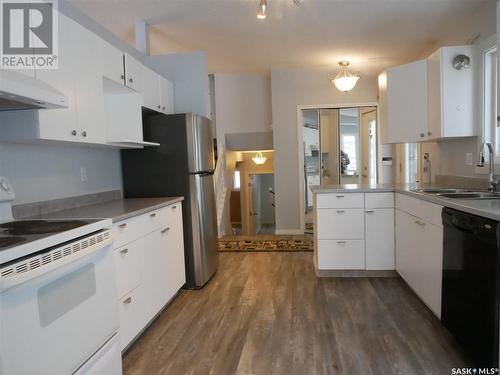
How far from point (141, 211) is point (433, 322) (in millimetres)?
2137

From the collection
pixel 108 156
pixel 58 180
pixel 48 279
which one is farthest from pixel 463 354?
pixel 108 156

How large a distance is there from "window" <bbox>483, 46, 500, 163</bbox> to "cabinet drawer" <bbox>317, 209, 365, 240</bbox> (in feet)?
3.97

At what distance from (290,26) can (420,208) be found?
2231mm

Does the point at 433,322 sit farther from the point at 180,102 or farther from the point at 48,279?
the point at 180,102

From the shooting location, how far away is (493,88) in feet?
8.89

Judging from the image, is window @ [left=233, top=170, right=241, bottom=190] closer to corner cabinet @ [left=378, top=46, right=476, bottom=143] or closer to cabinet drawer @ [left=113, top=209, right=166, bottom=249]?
corner cabinet @ [left=378, top=46, right=476, bottom=143]

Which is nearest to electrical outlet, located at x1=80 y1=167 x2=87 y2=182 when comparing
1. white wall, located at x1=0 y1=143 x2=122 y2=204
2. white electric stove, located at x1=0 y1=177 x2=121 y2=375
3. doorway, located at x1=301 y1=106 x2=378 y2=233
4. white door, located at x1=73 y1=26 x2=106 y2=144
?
white wall, located at x1=0 y1=143 x2=122 y2=204

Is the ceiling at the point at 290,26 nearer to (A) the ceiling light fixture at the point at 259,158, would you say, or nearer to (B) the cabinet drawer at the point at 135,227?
(B) the cabinet drawer at the point at 135,227

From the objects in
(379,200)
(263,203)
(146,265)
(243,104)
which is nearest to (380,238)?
(379,200)

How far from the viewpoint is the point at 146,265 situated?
2.25 metres

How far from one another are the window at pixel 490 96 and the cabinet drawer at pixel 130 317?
2973mm

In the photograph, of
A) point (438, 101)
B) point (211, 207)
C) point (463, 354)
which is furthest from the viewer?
point (211, 207)

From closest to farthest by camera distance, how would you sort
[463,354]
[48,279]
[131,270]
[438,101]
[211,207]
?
[48,279], [463,354], [131,270], [438,101], [211,207]

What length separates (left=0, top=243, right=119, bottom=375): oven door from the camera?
43.0 inches
